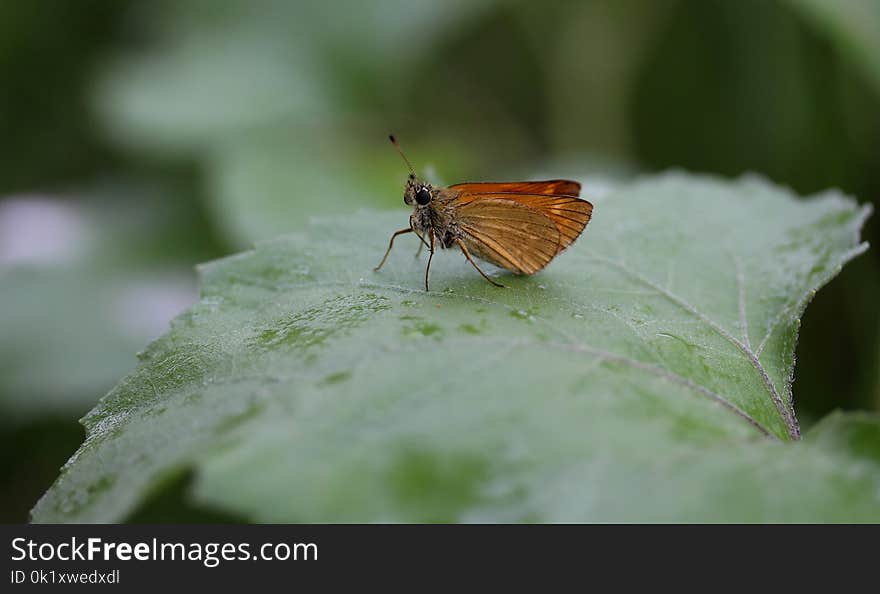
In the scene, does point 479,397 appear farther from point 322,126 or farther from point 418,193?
point 322,126

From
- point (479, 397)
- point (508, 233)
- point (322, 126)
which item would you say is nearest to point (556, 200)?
point (508, 233)

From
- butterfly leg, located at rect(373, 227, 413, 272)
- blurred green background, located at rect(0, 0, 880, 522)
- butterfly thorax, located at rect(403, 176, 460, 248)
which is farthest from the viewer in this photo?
blurred green background, located at rect(0, 0, 880, 522)

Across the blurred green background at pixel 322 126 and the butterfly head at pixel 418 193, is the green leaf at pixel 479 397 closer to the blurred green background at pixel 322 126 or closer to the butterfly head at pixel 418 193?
the butterfly head at pixel 418 193

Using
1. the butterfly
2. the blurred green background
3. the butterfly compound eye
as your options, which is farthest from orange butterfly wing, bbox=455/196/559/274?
the blurred green background

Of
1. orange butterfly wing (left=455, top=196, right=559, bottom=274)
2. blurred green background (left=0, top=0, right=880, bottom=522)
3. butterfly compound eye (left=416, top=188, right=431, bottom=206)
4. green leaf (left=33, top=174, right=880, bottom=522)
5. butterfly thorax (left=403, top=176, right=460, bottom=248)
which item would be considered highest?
blurred green background (left=0, top=0, right=880, bottom=522)

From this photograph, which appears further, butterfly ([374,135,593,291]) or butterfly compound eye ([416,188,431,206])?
butterfly compound eye ([416,188,431,206])

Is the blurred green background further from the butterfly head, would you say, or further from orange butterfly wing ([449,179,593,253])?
orange butterfly wing ([449,179,593,253])

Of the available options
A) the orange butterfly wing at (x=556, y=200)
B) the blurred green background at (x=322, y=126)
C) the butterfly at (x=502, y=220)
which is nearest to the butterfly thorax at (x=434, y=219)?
the butterfly at (x=502, y=220)
